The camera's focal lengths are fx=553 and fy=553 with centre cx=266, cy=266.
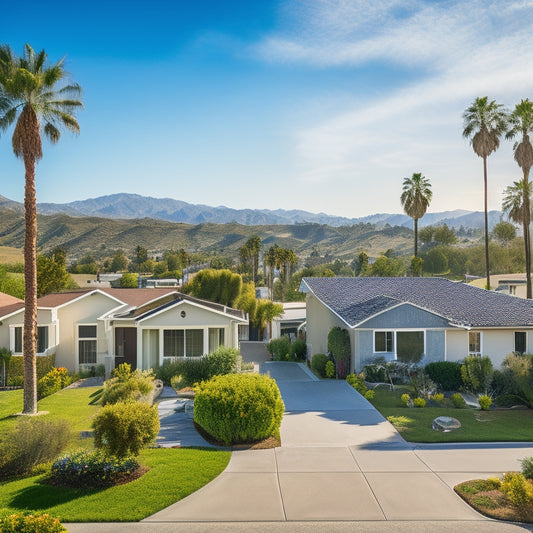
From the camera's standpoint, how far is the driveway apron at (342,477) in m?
9.87

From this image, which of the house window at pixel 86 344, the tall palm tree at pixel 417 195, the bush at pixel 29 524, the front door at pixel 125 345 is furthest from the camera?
the tall palm tree at pixel 417 195

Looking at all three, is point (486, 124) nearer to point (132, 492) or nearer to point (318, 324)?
point (318, 324)

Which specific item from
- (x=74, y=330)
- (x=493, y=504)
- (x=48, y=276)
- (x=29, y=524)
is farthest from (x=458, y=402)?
(x=48, y=276)

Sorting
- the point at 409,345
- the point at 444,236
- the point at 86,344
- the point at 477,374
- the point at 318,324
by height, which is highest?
the point at 444,236

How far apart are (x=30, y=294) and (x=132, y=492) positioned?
35.0ft

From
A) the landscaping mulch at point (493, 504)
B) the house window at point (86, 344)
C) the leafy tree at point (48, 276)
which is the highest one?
the leafy tree at point (48, 276)

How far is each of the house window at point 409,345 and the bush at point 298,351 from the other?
12.3 m

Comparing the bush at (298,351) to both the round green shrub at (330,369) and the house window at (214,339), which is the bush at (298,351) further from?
the house window at (214,339)

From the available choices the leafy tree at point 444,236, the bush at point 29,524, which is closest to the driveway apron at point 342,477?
the bush at point 29,524

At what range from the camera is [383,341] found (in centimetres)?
2358

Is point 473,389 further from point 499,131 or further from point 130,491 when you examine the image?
point 499,131

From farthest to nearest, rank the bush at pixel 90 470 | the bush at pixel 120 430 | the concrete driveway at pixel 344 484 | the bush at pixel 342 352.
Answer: the bush at pixel 342 352
the bush at pixel 120 430
the bush at pixel 90 470
the concrete driveway at pixel 344 484

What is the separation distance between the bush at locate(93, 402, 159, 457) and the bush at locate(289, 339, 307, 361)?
22925 mm

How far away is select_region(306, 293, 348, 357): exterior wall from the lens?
90.9 ft
